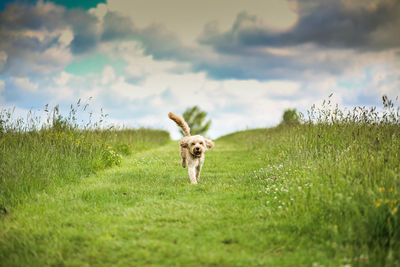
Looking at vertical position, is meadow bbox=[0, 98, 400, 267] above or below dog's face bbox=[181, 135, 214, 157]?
below

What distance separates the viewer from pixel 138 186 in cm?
734

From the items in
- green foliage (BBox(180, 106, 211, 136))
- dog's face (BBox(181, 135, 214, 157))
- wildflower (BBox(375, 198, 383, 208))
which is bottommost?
wildflower (BBox(375, 198, 383, 208))

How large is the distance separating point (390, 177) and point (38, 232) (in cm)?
552

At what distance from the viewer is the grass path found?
3.86m

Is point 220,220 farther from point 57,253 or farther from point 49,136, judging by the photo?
point 49,136

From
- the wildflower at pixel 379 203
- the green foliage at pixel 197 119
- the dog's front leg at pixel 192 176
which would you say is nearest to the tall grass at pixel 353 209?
the wildflower at pixel 379 203

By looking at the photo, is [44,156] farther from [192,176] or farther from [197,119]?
[197,119]

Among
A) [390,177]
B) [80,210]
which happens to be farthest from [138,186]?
[390,177]

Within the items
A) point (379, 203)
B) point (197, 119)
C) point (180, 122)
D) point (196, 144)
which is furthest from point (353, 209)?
point (197, 119)

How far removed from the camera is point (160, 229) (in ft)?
15.0

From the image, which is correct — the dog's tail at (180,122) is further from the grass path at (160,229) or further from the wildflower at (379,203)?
the wildflower at (379,203)

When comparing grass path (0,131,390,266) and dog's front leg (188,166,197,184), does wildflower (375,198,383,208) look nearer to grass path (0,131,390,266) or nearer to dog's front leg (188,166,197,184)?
grass path (0,131,390,266)

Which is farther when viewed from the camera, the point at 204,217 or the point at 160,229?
the point at 204,217

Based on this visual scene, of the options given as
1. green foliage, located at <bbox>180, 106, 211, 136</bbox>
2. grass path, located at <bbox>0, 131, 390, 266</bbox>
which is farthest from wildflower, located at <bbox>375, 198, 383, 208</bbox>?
green foliage, located at <bbox>180, 106, 211, 136</bbox>
